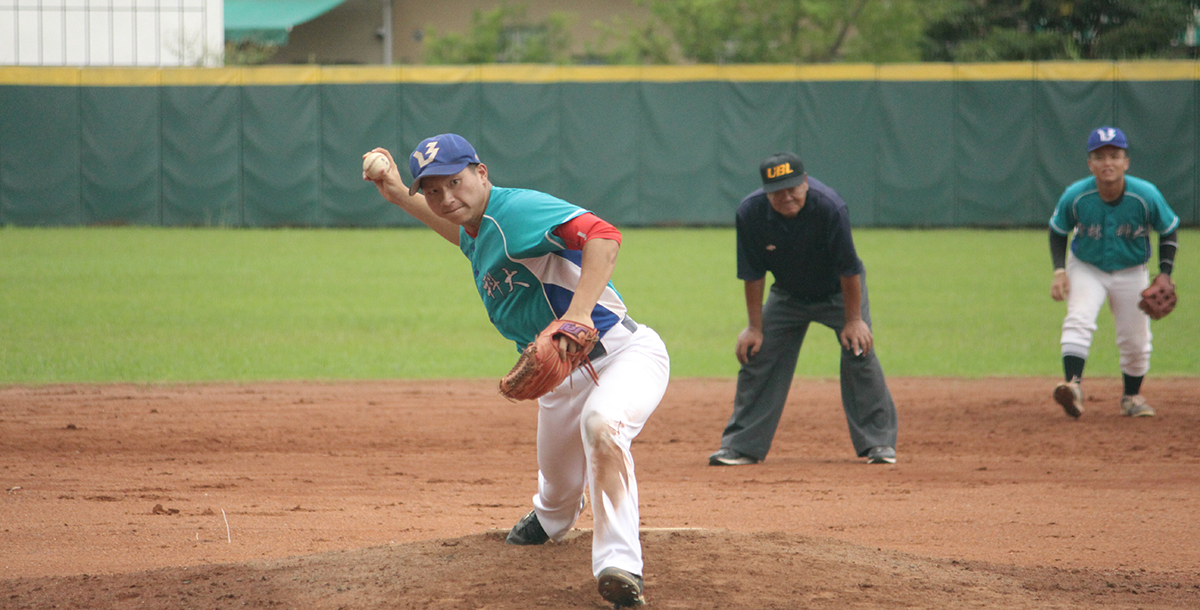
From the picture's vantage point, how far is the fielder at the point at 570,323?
3.42 meters

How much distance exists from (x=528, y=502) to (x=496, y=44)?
2264cm

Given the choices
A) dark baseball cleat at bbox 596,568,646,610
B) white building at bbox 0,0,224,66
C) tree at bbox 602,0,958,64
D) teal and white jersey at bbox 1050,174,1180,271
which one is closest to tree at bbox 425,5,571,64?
tree at bbox 602,0,958,64

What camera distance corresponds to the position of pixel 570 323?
133 inches

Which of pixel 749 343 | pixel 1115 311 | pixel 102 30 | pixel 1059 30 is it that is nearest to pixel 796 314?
pixel 749 343

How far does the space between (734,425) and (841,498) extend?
38.9 inches

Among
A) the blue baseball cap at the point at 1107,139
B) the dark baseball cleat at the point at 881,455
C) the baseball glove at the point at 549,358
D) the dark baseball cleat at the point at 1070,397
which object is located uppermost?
the blue baseball cap at the point at 1107,139

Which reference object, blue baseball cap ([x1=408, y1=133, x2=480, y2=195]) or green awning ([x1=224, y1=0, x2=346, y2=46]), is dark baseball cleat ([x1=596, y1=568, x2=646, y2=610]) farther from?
green awning ([x1=224, y1=0, x2=346, y2=46])

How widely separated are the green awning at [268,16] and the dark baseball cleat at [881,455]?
21.7 meters

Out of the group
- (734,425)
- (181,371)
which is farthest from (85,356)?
(734,425)

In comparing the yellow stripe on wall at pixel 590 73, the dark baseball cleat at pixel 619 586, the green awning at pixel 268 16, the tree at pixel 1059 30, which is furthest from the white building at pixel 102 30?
the dark baseball cleat at pixel 619 586

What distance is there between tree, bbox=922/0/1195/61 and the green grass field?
7.81m

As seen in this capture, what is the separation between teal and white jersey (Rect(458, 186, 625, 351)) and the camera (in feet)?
11.7

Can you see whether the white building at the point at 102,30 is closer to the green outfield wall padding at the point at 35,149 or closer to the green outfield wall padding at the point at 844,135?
the green outfield wall padding at the point at 35,149

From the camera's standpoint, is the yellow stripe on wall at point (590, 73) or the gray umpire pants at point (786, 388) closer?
the gray umpire pants at point (786, 388)
